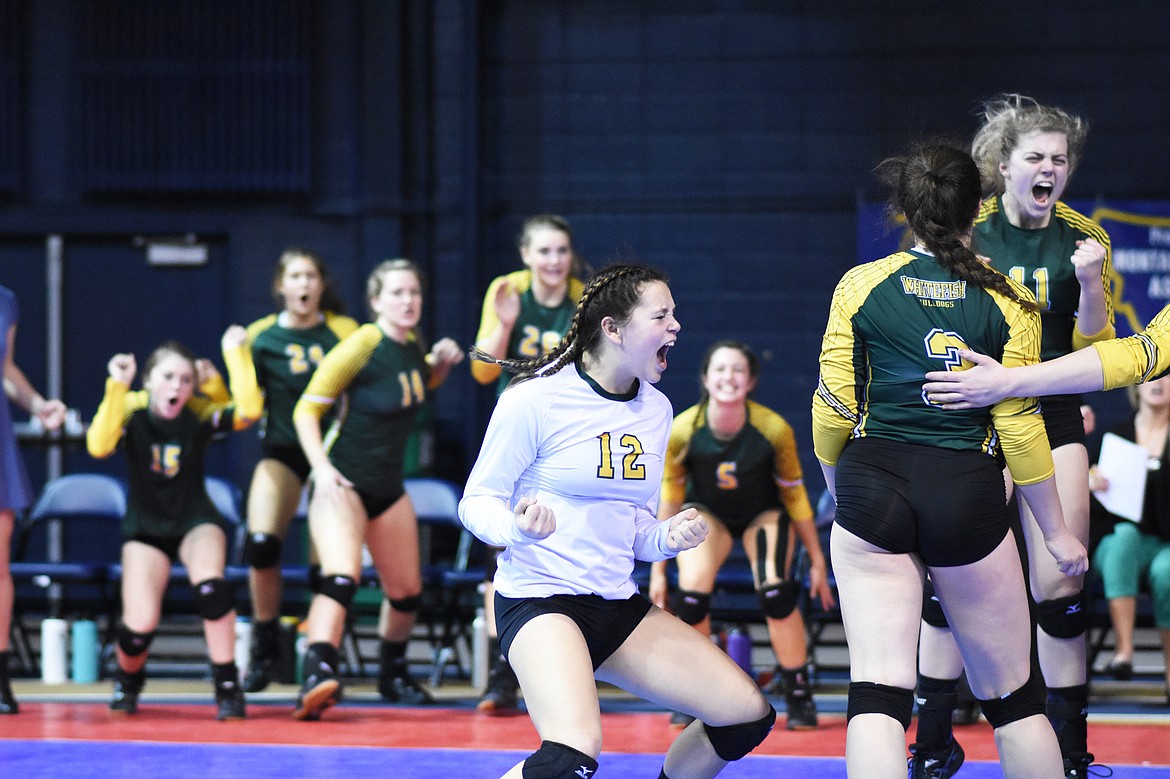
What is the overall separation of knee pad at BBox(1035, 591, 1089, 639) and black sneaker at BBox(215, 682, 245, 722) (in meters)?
3.09

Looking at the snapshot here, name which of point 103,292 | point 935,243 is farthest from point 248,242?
point 935,243

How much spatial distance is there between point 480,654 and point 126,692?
4.77 feet

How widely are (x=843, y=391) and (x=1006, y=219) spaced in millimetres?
1124

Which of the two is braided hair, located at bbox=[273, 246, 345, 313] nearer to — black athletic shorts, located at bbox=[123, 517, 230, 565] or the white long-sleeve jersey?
black athletic shorts, located at bbox=[123, 517, 230, 565]

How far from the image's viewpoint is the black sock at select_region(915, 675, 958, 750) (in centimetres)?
400

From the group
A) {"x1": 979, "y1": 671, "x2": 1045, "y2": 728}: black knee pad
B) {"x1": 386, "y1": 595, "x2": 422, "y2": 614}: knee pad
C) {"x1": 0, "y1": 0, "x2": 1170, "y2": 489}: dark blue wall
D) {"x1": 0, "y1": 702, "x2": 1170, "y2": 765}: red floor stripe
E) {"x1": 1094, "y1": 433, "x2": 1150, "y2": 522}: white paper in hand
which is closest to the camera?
{"x1": 979, "y1": 671, "x2": 1045, "y2": 728}: black knee pad

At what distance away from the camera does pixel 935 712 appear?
158 inches

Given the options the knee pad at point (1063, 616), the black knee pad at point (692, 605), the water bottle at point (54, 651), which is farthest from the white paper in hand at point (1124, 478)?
the water bottle at point (54, 651)

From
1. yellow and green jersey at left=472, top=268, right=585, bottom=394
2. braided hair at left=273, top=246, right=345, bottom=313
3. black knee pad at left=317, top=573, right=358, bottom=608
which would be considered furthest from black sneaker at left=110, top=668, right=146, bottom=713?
yellow and green jersey at left=472, top=268, right=585, bottom=394

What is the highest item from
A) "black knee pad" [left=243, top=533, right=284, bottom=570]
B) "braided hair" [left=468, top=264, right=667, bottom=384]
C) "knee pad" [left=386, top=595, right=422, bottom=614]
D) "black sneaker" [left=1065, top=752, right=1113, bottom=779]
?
"braided hair" [left=468, top=264, right=667, bottom=384]

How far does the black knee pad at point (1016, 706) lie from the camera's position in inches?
127

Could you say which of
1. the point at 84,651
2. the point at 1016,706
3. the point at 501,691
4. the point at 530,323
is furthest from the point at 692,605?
the point at 84,651

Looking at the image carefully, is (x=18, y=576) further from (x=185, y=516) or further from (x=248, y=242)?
(x=248, y=242)

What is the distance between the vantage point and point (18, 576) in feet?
22.1
